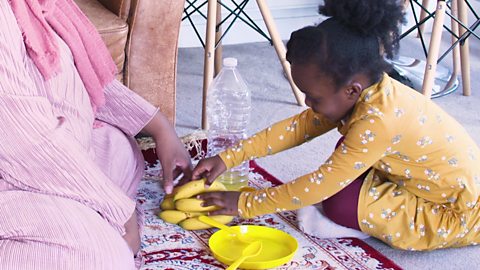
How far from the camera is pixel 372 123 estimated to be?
1.65 meters

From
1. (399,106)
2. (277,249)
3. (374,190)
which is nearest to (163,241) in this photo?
(277,249)

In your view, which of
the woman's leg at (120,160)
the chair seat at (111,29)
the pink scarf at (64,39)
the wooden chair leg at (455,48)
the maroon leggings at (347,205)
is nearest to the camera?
the pink scarf at (64,39)

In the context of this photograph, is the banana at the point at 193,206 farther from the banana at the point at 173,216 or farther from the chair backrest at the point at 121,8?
the chair backrest at the point at 121,8

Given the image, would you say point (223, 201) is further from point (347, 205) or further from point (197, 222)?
point (347, 205)

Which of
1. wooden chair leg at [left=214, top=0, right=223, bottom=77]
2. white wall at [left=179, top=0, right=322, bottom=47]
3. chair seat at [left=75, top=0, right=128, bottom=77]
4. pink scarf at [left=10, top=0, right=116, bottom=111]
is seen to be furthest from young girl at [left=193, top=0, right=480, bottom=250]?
white wall at [left=179, top=0, right=322, bottom=47]

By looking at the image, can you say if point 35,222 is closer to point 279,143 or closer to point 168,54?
point 279,143

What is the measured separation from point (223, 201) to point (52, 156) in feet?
1.70

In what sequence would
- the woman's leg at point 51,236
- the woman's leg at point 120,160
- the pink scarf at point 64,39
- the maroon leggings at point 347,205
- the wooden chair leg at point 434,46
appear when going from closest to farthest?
the woman's leg at point 51,236 → the pink scarf at point 64,39 → the woman's leg at point 120,160 → the maroon leggings at point 347,205 → the wooden chair leg at point 434,46

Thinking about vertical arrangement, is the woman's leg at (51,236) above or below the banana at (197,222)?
above

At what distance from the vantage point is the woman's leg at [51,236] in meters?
Result: 1.31

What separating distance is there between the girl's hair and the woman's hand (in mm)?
359

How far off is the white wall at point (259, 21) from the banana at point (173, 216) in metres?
1.62

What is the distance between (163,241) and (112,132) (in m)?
0.27

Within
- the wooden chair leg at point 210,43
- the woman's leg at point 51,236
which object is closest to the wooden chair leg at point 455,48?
the wooden chair leg at point 210,43
